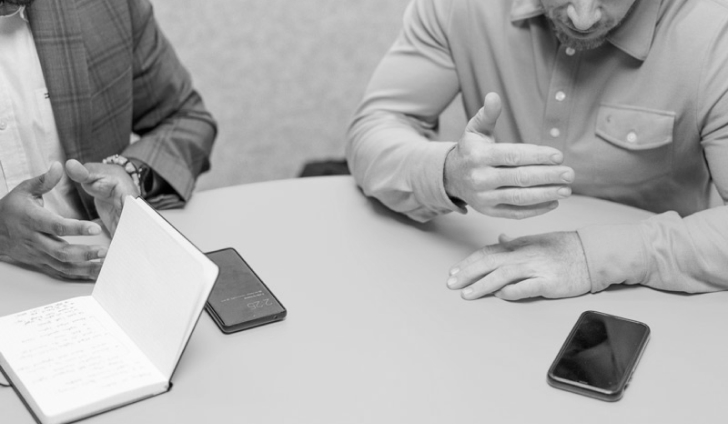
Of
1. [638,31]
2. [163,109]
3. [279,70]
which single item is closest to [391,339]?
[638,31]

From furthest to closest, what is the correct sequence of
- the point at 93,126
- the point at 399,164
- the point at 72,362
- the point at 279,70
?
the point at 279,70 → the point at 93,126 → the point at 399,164 → the point at 72,362

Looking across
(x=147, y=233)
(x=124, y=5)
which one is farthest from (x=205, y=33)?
(x=147, y=233)

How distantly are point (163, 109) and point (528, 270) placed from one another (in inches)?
29.5

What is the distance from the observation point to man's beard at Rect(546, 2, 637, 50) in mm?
1214

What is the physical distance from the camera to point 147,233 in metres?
0.97

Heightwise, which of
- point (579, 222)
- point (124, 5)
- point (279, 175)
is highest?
point (124, 5)

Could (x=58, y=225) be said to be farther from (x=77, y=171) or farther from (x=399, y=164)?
(x=399, y=164)

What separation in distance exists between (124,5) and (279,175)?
1268 mm

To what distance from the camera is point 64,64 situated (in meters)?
1.30

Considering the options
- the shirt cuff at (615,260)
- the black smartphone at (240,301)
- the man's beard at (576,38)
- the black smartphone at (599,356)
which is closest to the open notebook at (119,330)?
the black smartphone at (240,301)

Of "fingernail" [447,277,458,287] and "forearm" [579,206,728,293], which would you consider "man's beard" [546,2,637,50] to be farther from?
"fingernail" [447,277,458,287]

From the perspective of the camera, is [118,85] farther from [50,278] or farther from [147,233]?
[147,233]

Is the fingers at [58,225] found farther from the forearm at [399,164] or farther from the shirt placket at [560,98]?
the shirt placket at [560,98]

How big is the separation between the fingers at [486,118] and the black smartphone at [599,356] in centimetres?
27
